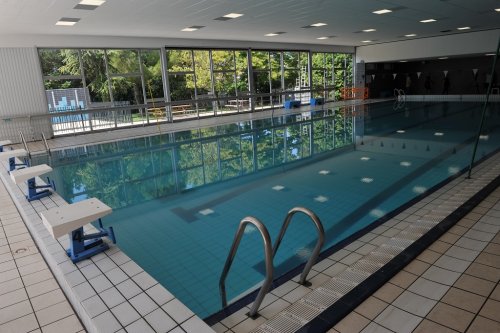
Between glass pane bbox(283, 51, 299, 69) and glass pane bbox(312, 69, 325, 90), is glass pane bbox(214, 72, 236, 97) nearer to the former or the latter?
glass pane bbox(283, 51, 299, 69)

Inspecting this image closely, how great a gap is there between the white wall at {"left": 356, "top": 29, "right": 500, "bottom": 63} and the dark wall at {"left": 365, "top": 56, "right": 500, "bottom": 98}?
1143 mm

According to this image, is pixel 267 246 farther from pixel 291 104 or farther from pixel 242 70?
pixel 291 104

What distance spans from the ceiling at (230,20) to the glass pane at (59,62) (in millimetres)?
954

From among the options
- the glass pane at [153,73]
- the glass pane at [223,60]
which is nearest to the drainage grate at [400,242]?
the glass pane at [153,73]

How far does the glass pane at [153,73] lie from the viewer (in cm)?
1202

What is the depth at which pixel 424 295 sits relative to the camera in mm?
2094

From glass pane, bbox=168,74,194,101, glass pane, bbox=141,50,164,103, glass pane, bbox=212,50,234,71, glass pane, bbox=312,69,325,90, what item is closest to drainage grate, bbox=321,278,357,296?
glass pane, bbox=141,50,164,103

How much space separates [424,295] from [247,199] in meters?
2.91

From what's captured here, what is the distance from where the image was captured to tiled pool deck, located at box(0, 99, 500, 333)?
191 centimetres

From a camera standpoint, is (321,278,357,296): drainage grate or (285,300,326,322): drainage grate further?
(321,278,357,296): drainage grate

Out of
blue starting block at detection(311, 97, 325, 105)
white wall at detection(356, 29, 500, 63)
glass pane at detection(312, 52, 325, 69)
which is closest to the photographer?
white wall at detection(356, 29, 500, 63)

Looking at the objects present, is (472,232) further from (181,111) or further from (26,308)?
(181,111)

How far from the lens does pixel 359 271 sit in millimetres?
2395

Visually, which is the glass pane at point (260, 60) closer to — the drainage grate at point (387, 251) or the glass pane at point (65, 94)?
the glass pane at point (65, 94)
